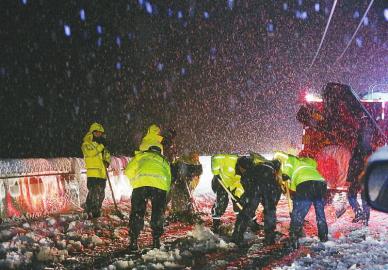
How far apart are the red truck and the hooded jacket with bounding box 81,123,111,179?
421cm

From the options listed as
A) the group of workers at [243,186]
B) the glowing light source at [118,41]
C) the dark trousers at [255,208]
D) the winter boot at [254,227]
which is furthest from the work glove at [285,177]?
the glowing light source at [118,41]

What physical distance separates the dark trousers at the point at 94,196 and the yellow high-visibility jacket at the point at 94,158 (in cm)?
12

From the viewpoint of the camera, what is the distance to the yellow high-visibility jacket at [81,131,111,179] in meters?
9.09

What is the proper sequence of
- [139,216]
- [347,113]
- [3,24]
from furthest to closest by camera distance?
[3,24] < [347,113] < [139,216]

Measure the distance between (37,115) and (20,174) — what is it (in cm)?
3590

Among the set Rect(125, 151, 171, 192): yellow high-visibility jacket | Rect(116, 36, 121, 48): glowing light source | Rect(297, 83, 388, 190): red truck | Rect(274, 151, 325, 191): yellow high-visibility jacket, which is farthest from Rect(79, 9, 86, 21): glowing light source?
Rect(274, 151, 325, 191): yellow high-visibility jacket

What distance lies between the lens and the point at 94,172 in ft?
29.9

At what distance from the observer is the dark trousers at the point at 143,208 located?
6355mm

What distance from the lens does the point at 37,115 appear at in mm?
42531

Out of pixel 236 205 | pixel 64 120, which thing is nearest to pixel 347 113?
pixel 236 205

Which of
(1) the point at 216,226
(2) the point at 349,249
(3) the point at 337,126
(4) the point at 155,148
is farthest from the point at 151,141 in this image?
(3) the point at 337,126

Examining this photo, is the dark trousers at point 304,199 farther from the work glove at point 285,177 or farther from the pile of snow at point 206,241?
the pile of snow at point 206,241

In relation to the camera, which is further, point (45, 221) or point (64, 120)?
point (64, 120)

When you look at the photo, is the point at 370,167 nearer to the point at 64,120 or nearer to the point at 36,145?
the point at 36,145
